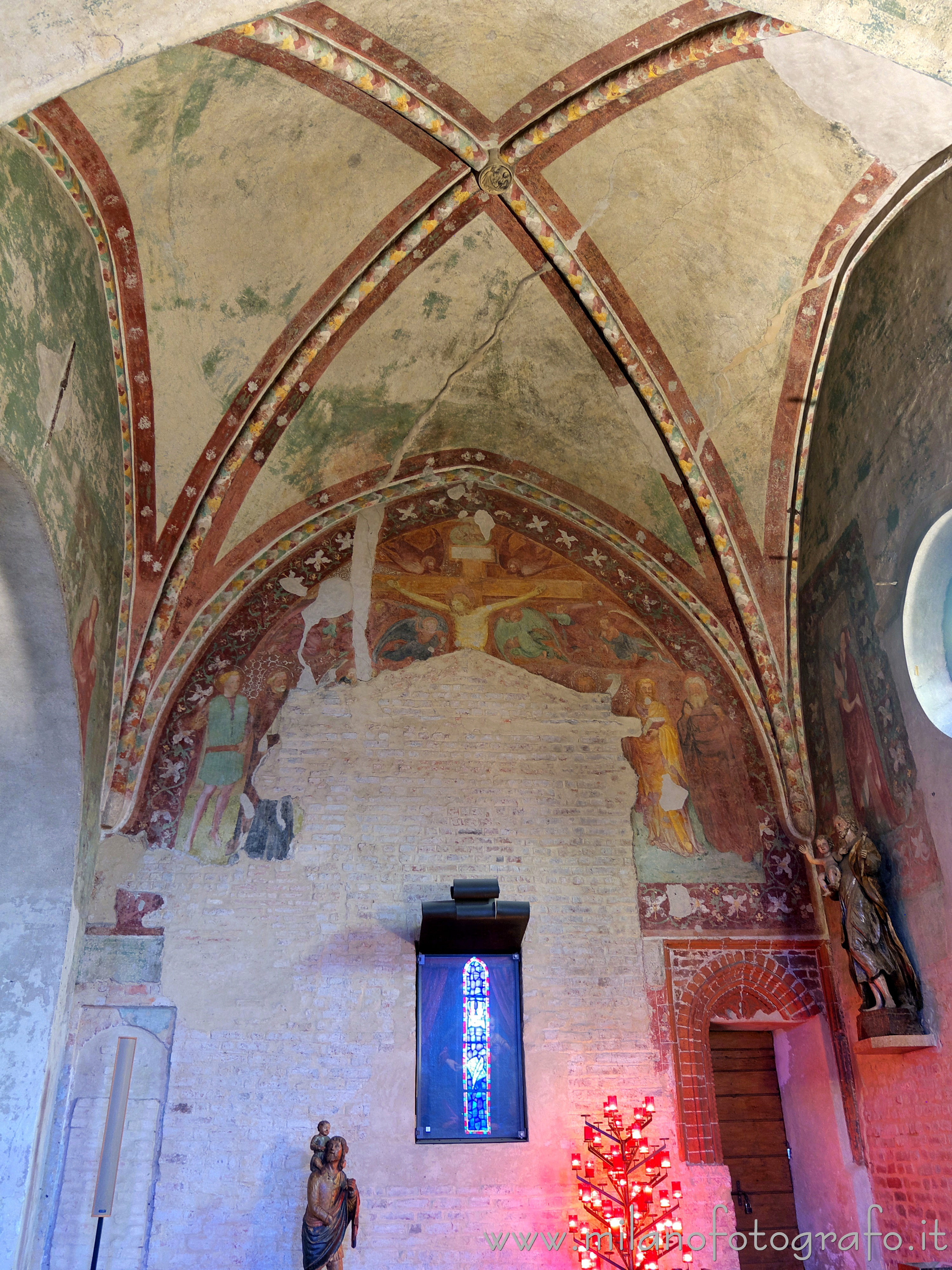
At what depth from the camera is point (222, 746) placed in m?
8.60

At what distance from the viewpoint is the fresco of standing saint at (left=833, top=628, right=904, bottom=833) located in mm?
7367

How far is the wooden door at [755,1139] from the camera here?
773 centimetres

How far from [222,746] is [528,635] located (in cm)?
286

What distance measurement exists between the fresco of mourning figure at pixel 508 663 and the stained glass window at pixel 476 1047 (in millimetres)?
1527

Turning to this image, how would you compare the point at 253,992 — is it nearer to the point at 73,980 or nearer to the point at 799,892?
the point at 73,980

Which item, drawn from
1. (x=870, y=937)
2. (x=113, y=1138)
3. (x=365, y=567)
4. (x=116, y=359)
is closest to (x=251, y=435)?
(x=116, y=359)

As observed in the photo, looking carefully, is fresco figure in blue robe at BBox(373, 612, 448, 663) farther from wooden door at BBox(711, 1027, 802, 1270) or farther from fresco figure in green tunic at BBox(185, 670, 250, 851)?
wooden door at BBox(711, 1027, 802, 1270)

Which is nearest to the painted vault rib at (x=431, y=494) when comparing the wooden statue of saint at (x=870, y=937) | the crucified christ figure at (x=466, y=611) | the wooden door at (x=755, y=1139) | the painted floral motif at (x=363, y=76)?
the crucified christ figure at (x=466, y=611)

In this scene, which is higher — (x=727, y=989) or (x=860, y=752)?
(x=860, y=752)

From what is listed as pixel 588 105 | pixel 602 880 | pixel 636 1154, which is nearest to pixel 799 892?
pixel 602 880

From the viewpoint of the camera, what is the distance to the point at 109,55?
12.0ft

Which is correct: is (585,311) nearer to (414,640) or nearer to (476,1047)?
(414,640)

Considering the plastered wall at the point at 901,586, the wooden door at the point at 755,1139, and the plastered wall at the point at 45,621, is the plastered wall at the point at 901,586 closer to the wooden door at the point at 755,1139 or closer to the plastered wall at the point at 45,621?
the wooden door at the point at 755,1139

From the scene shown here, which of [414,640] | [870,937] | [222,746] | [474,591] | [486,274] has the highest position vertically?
[486,274]
